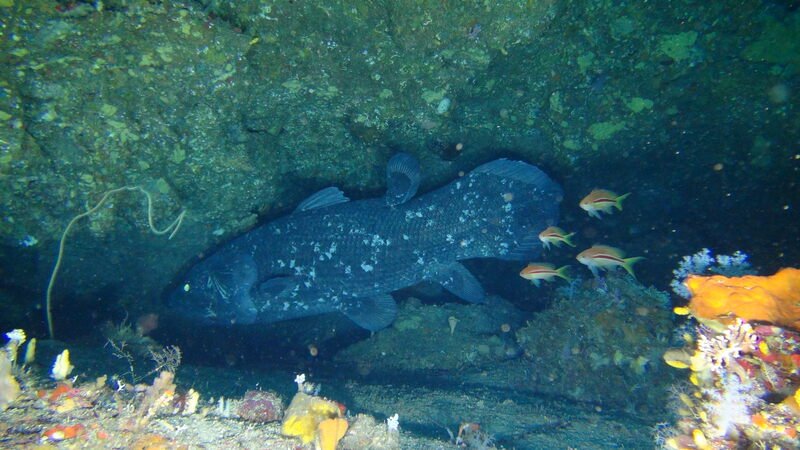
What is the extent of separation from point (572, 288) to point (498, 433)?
9.15ft

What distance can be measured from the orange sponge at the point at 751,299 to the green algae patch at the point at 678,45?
101 inches

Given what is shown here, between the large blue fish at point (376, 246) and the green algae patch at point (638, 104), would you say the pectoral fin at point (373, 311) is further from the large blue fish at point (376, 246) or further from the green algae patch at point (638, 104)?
the green algae patch at point (638, 104)

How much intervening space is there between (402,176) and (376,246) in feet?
3.67

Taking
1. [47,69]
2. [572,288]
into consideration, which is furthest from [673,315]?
[47,69]

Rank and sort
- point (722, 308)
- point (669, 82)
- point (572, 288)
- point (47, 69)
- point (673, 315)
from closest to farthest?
1. point (722, 308)
2. point (47, 69)
3. point (669, 82)
4. point (673, 315)
5. point (572, 288)

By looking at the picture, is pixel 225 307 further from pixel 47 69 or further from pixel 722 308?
pixel 722 308

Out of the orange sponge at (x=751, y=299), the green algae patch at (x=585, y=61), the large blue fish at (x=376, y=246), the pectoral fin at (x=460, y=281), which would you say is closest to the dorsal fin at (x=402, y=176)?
the large blue fish at (x=376, y=246)

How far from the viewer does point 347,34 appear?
164 inches

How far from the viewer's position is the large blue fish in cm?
548

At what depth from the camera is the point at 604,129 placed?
4.91 meters

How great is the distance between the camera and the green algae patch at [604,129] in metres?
4.85

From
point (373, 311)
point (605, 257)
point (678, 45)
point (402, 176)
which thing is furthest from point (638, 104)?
point (373, 311)

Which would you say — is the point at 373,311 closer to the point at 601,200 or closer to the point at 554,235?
the point at 554,235

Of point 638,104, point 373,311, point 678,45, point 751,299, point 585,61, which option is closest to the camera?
point 751,299
